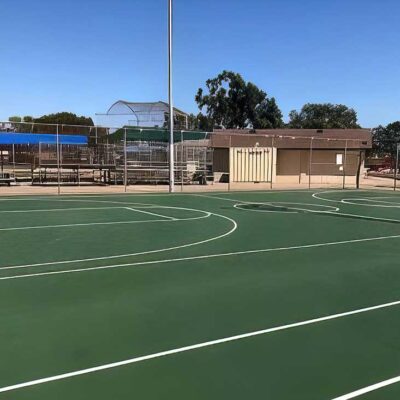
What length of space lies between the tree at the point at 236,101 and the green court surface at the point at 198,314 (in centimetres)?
5777

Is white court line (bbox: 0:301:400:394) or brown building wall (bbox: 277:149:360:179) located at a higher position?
brown building wall (bbox: 277:149:360:179)

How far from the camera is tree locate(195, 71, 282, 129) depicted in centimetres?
6775

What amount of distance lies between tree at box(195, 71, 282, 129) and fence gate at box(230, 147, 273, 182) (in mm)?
36780

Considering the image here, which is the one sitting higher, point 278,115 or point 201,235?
point 278,115

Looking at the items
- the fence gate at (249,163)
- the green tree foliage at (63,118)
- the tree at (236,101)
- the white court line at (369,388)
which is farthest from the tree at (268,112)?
the white court line at (369,388)

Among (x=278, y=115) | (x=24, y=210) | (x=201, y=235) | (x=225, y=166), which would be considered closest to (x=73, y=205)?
(x=24, y=210)

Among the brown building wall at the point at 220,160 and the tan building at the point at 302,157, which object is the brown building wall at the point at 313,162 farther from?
the brown building wall at the point at 220,160

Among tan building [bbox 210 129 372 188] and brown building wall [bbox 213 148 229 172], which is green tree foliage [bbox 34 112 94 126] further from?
tan building [bbox 210 129 372 188]

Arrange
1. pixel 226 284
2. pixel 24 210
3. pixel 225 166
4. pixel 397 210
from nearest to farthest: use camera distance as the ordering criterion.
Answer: pixel 226 284, pixel 24 210, pixel 397 210, pixel 225 166

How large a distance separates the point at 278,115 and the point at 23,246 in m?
62.5

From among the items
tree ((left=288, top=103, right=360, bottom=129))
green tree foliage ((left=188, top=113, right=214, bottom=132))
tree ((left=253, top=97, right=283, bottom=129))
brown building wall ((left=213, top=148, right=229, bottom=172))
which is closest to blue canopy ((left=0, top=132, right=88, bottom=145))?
brown building wall ((left=213, top=148, right=229, bottom=172))

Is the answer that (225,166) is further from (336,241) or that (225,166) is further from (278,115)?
(278,115)

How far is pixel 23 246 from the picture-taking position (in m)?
9.40

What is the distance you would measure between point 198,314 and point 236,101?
64453mm
